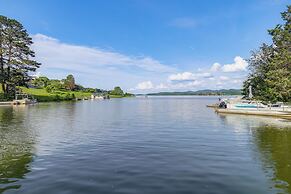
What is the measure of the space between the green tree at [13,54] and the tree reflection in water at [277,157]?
88.3 m

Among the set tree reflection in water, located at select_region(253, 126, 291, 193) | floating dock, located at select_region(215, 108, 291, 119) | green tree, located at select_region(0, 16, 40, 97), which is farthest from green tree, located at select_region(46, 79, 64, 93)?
tree reflection in water, located at select_region(253, 126, 291, 193)

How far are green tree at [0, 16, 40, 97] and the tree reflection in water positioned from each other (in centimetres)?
8834

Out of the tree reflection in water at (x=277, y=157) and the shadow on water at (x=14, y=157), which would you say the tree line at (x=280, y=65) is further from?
the shadow on water at (x=14, y=157)

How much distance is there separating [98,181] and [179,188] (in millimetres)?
3916

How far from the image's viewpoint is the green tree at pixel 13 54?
93375mm

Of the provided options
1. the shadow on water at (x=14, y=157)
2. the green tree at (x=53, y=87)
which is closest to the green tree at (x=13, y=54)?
the green tree at (x=53, y=87)

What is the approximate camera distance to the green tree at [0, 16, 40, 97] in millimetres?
93375

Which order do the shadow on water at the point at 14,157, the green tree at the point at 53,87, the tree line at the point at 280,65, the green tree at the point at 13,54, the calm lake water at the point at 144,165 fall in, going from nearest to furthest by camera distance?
the calm lake water at the point at 144,165 < the shadow on water at the point at 14,157 < the tree line at the point at 280,65 < the green tree at the point at 13,54 < the green tree at the point at 53,87

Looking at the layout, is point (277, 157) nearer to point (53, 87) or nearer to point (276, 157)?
point (276, 157)

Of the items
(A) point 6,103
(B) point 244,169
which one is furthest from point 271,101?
(A) point 6,103

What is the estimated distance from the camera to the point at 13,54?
95875 mm

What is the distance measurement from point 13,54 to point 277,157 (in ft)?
316

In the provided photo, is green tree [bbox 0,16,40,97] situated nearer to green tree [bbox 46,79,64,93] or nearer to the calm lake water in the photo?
green tree [bbox 46,79,64,93]

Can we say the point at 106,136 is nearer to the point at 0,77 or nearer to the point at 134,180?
the point at 134,180
